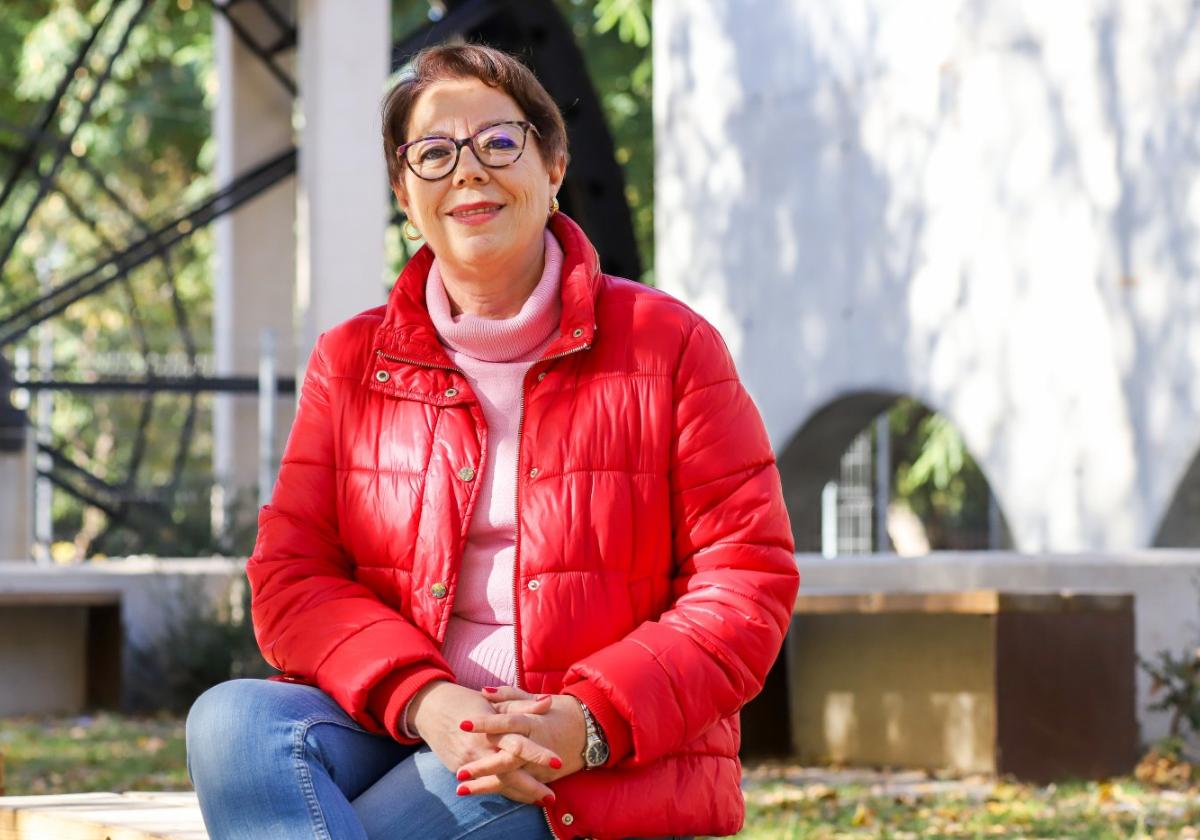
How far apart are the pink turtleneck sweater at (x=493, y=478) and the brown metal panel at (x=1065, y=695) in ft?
13.8

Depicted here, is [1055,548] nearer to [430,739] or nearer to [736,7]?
[736,7]

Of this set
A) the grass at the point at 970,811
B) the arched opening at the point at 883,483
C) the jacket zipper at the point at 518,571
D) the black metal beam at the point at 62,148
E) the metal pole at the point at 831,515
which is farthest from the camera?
the metal pole at the point at 831,515

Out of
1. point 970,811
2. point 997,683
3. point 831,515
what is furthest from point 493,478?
point 831,515

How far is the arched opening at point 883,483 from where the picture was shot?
12.3 m

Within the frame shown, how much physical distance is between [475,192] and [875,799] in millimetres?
3720

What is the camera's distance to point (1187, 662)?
274 inches

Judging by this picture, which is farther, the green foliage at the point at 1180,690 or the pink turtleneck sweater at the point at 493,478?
the green foliage at the point at 1180,690

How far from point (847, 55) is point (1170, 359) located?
3.11 meters

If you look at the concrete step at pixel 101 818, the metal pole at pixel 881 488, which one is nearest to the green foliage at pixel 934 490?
the metal pole at pixel 881 488

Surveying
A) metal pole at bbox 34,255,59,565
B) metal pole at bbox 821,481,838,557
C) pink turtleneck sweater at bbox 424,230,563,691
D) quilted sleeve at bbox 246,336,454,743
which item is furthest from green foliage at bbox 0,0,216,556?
pink turtleneck sweater at bbox 424,230,563,691

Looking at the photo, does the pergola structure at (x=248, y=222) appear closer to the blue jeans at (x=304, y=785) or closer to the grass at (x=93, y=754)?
the grass at (x=93, y=754)

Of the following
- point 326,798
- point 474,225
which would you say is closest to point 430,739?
point 326,798

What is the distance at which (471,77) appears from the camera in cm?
281

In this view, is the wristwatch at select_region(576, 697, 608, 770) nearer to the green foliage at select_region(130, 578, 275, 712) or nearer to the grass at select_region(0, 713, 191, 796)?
the grass at select_region(0, 713, 191, 796)
